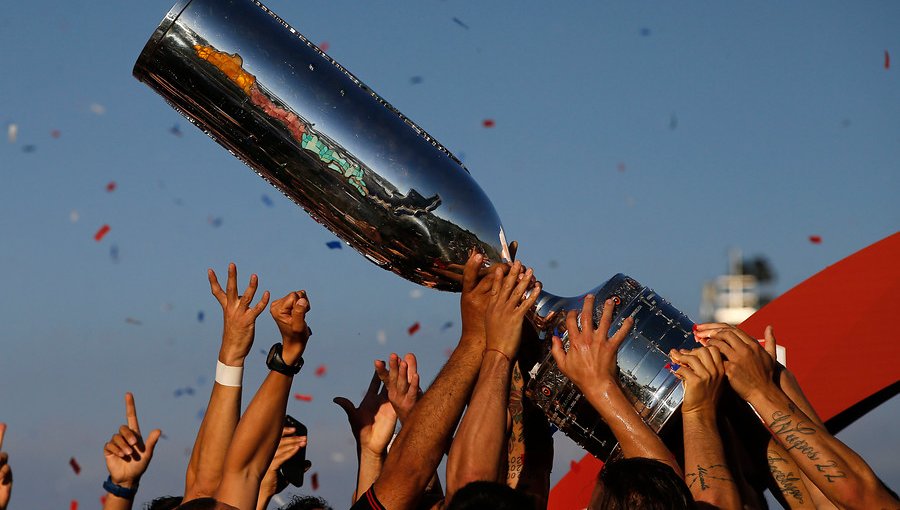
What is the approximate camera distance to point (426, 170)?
168 inches

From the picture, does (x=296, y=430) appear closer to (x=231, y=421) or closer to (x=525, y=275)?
(x=231, y=421)

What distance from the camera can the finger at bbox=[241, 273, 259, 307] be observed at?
4660mm

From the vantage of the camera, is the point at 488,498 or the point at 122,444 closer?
the point at 488,498

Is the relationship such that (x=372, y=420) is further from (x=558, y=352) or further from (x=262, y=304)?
(x=558, y=352)

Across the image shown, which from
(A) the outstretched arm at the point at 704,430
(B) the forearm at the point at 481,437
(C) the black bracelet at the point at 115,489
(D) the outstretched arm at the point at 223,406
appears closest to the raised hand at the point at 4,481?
(C) the black bracelet at the point at 115,489

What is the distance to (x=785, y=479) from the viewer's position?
4.18 meters

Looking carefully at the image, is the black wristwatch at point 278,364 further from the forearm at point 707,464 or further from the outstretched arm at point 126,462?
the forearm at point 707,464

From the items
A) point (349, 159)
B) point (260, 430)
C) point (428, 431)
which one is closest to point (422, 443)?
point (428, 431)

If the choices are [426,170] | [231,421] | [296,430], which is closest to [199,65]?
[426,170]

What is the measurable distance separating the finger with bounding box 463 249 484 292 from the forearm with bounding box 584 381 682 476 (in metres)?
0.65

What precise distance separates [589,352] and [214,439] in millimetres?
1602

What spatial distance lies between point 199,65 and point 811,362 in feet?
15.1

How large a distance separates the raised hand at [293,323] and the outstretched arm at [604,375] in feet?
3.51

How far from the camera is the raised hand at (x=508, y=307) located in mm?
3947
